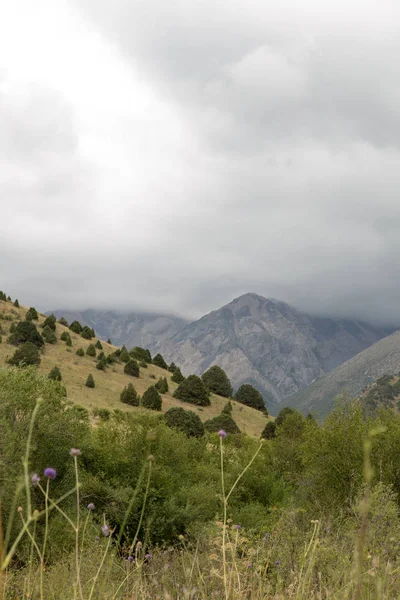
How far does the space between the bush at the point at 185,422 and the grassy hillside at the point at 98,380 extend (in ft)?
15.3

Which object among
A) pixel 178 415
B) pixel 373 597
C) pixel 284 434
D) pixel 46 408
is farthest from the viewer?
pixel 178 415

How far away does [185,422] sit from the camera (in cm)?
5959

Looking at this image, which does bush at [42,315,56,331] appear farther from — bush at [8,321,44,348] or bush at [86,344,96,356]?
bush at [86,344,96,356]

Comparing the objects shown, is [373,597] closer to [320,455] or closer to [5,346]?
[320,455]

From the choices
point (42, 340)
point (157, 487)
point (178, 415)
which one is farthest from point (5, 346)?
point (157, 487)

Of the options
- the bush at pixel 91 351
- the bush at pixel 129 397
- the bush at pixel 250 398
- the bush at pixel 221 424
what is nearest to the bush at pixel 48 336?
the bush at pixel 91 351

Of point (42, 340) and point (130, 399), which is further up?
point (42, 340)

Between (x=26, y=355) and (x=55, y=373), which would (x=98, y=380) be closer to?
(x=55, y=373)

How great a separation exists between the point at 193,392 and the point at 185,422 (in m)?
16.7

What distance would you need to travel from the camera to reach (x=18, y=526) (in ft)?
65.1

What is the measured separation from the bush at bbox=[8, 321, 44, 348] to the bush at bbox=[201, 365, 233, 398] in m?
32.1

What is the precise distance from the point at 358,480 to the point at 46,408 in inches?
777

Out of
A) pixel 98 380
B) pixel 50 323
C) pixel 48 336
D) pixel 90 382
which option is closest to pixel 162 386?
pixel 98 380

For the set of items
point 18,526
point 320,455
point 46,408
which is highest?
point 46,408
